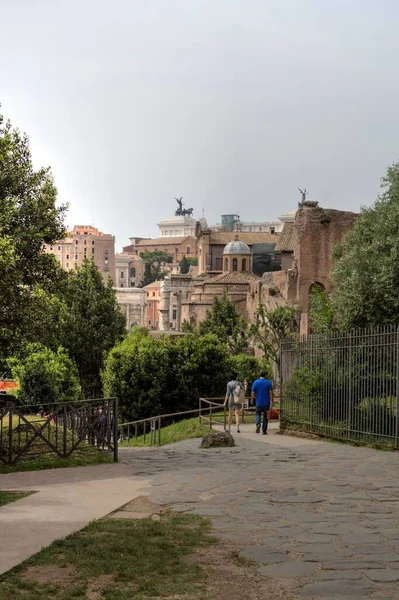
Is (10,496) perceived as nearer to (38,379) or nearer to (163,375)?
(163,375)

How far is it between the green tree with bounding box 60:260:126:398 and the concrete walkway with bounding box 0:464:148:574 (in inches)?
1370

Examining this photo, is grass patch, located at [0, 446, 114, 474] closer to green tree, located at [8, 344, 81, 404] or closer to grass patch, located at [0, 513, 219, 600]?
grass patch, located at [0, 513, 219, 600]

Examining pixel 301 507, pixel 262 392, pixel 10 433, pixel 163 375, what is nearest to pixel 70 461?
pixel 10 433

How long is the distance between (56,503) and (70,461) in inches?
152

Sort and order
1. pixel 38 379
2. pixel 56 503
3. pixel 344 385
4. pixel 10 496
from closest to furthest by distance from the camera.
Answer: pixel 56 503 < pixel 10 496 < pixel 344 385 < pixel 38 379

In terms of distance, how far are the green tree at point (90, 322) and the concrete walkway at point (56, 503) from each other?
34793mm

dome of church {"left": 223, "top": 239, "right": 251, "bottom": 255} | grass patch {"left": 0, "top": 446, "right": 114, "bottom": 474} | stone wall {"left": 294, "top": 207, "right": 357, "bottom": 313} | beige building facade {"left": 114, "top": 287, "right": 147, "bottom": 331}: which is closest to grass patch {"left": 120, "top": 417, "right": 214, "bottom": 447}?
grass patch {"left": 0, "top": 446, "right": 114, "bottom": 474}

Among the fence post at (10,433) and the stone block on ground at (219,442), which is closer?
the fence post at (10,433)

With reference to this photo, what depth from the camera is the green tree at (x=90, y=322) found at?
47.4 metres

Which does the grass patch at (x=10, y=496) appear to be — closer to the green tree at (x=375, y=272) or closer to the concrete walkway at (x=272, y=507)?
the concrete walkway at (x=272, y=507)

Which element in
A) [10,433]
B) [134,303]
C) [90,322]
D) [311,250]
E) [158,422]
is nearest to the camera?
[10,433]

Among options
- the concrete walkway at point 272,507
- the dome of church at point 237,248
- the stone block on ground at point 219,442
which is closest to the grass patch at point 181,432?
the stone block on ground at point 219,442

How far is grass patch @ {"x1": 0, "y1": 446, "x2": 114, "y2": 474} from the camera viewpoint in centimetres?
1254

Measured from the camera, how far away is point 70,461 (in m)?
13.1
